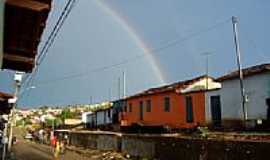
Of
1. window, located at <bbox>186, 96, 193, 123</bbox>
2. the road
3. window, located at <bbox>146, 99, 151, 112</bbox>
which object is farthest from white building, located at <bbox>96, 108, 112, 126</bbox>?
window, located at <bbox>186, 96, 193, 123</bbox>

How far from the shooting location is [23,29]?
24.6 feet

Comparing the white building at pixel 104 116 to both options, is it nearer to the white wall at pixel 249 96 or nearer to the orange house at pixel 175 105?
the orange house at pixel 175 105

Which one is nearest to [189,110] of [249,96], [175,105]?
[175,105]

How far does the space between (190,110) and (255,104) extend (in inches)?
321

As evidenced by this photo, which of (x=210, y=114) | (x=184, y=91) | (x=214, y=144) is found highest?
(x=184, y=91)

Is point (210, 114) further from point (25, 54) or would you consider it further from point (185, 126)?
point (25, 54)

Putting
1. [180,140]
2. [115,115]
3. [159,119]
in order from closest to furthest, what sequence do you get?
1. [180,140]
2. [159,119]
3. [115,115]

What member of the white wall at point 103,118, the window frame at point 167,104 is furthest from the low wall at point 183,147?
the white wall at point 103,118

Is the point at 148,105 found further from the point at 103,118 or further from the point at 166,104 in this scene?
the point at 103,118

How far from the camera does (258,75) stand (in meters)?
27.2

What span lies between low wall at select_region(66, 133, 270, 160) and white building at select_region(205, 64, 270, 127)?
22.1ft

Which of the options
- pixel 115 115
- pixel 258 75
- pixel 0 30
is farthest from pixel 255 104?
pixel 115 115

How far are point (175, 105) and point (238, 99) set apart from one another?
8.91m

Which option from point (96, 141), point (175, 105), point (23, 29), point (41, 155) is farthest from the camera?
point (41, 155)
